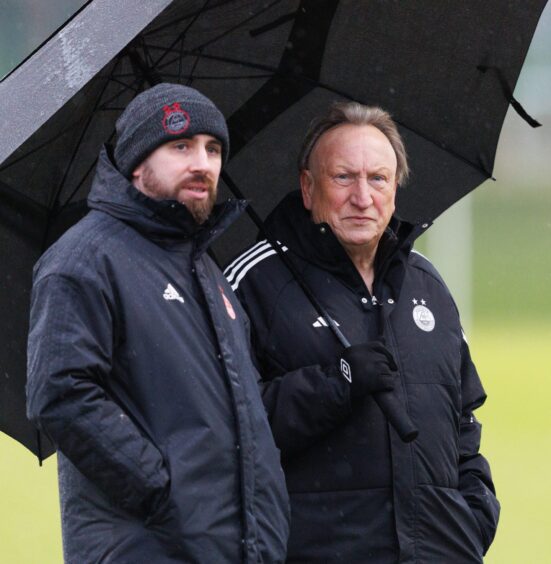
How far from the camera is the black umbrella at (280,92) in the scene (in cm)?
284

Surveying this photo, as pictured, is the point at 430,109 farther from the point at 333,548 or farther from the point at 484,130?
the point at 333,548

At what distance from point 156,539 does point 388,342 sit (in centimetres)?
79

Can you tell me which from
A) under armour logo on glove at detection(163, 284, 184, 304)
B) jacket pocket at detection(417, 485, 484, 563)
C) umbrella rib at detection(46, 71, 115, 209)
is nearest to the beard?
under armour logo on glove at detection(163, 284, 184, 304)

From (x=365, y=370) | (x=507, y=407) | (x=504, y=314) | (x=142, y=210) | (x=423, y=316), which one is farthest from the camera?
(x=504, y=314)

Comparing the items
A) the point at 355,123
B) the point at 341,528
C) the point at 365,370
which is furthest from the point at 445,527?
the point at 355,123

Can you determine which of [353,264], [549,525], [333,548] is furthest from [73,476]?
[549,525]

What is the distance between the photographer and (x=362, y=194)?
3012 millimetres

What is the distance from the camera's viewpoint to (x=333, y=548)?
9.39 feet

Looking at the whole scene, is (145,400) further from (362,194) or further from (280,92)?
(280,92)

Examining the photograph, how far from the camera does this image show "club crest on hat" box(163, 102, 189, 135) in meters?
2.51

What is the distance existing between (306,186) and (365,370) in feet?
1.60

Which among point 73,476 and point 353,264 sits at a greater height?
point 353,264

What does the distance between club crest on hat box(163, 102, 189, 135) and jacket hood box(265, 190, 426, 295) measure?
579 millimetres

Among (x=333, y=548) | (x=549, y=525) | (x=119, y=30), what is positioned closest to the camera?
(x=119, y=30)
